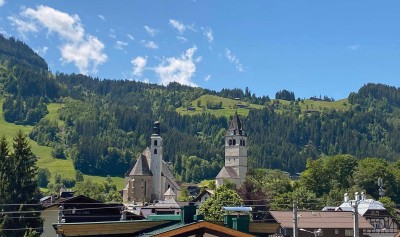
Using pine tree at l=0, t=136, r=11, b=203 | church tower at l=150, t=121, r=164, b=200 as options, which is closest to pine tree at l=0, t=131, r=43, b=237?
pine tree at l=0, t=136, r=11, b=203

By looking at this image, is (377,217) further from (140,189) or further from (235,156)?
(235,156)

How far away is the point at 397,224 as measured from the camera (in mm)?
103938

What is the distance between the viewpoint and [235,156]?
632ft

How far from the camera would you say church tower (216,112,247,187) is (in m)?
186

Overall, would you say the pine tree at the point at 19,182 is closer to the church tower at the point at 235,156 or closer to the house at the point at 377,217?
the house at the point at 377,217

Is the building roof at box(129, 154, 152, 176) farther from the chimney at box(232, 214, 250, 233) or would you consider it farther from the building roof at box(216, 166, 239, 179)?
the chimney at box(232, 214, 250, 233)

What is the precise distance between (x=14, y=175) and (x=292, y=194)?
65640 mm

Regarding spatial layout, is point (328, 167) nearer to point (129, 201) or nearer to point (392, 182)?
point (392, 182)

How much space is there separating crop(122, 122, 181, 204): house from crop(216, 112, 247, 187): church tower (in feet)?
65.7

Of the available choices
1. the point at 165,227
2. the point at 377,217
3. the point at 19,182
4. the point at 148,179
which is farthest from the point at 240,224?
the point at 148,179

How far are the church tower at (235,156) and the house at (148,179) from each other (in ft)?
65.7

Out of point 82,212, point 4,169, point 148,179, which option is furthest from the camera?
point 148,179

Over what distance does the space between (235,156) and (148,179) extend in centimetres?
3434

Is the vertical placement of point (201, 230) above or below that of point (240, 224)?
below
